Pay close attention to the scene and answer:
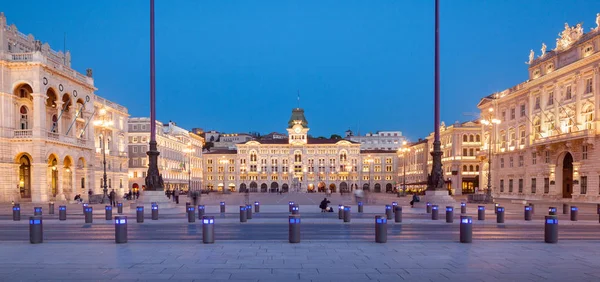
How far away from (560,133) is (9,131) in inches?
2252

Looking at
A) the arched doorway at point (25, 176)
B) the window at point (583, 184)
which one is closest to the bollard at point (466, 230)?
the window at point (583, 184)

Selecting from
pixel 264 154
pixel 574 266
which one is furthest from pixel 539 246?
pixel 264 154

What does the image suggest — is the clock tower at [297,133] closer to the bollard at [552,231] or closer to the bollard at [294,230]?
the bollard at [294,230]

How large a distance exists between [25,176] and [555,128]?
192 feet

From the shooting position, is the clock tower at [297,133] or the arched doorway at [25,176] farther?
the clock tower at [297,133]

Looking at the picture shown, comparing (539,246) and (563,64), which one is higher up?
(563,64)

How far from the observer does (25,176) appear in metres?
51.4

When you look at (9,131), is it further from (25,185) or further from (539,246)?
(539,246)

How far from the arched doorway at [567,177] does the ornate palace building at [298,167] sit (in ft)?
302

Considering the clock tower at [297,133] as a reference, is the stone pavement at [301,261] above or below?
below

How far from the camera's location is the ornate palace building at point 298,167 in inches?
5792

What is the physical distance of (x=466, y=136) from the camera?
9325 centimetres

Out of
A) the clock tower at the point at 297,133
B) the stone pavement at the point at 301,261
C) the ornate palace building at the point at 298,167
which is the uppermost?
the clock tower at the point at 297,133

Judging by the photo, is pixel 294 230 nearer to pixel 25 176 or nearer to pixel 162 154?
pixel 25 176
